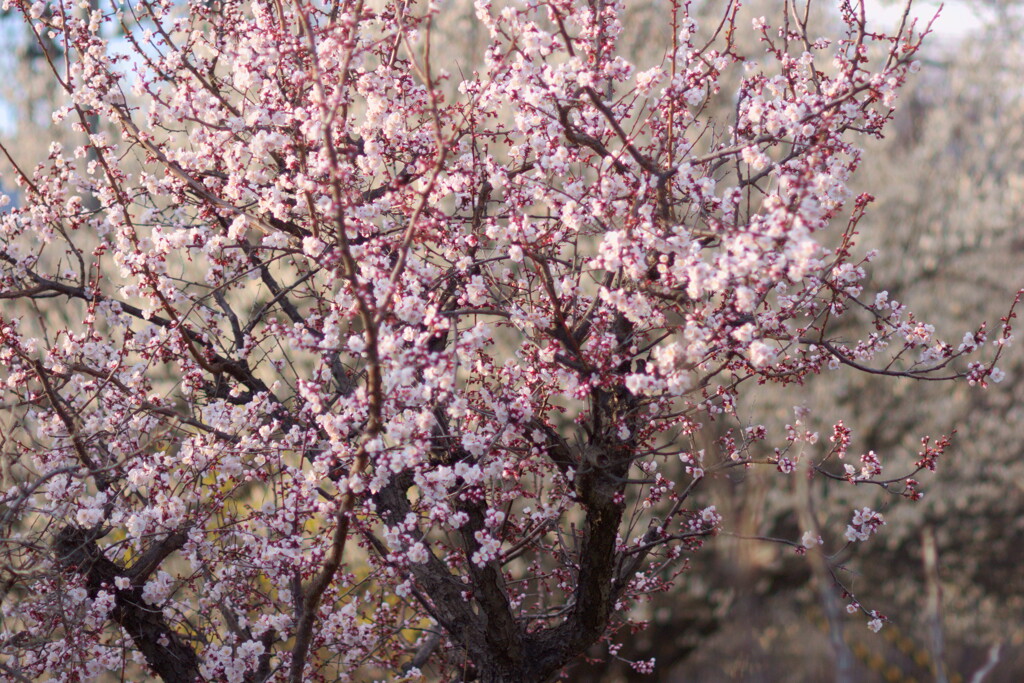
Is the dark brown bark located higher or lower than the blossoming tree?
lower

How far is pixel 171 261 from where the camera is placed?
1179 centimetres

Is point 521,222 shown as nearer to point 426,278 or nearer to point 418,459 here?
point 426,278

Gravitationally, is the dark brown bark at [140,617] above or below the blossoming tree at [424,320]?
below

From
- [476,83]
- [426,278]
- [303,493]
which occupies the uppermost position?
[476,83]

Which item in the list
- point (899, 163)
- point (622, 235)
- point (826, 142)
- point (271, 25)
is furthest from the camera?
point (899, 163)

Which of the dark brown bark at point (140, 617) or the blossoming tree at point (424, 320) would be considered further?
the dark brown bark at point (140, 617)

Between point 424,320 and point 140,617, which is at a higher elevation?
point 424,320

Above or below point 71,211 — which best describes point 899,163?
above

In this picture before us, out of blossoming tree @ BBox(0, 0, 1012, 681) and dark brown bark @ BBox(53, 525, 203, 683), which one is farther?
dark brown bark @ BBox(53, 525, 203, 683)

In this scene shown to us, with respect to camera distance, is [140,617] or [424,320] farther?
[140,617]

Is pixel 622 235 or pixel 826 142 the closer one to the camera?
pixel 622 235

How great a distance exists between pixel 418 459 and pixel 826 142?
7.63ft

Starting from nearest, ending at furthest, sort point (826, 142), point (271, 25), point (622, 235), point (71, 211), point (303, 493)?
1. point (622, 235)
2. point (826, 142)
3. point (303, 493)
4. point (271, 25)
5. point (71, 211)

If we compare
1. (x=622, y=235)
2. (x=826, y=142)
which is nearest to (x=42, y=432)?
(x=622, y=235)
